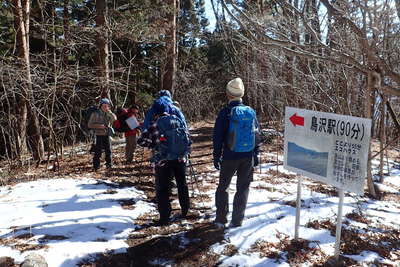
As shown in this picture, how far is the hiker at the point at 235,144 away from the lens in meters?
3.71

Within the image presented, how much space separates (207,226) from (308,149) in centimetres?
166

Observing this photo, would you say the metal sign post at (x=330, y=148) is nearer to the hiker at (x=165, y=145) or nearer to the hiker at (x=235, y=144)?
the hiker at (x=235, y=144)

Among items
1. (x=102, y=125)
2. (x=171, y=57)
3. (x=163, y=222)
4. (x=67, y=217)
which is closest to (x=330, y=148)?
(x=163, y=222)

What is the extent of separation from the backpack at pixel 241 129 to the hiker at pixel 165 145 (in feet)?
2.10

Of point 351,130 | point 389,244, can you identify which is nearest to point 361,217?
point 389,244

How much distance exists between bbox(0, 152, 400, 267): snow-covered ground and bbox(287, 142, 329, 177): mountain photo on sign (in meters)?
1.02

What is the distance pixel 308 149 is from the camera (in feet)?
11.3

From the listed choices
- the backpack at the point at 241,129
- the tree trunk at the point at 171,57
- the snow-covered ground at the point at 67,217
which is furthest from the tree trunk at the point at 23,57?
the backpack at the point at 241,129

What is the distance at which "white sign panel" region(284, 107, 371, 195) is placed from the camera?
290 centimetres

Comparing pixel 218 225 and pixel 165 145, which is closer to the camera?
pixel 165 145

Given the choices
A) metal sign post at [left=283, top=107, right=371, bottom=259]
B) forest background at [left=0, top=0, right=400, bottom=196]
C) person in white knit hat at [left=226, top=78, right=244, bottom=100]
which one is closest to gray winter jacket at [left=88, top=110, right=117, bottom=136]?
forest background at [left=0, top=0, right=400, bottom=196]

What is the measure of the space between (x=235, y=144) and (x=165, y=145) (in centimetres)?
87

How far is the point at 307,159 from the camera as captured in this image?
3.44 meters

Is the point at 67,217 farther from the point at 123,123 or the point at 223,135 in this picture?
Result: the point at 123,123
